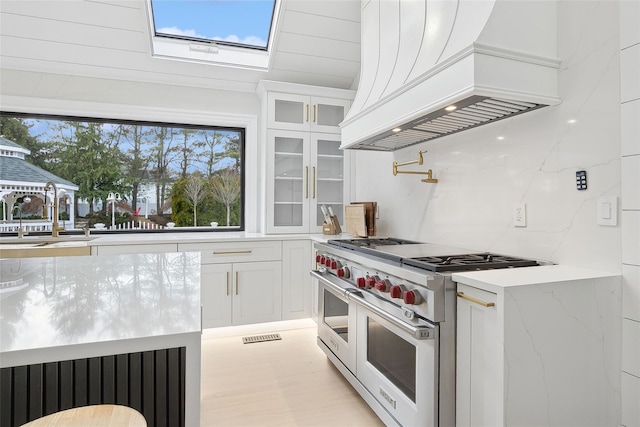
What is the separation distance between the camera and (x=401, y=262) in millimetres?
1845

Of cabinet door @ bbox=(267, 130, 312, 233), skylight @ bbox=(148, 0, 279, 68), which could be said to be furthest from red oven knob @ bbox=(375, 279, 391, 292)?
skylight @ bbox=(148, 0, 279, 68)

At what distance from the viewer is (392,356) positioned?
1855 mm

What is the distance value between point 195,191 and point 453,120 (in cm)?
269

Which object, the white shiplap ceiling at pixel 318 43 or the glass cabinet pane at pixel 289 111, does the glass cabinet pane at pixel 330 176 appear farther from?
the white shiplap ceiling at pixel 318 43

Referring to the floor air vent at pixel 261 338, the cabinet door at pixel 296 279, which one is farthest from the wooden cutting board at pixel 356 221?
the floor air vent at pixel 261 338

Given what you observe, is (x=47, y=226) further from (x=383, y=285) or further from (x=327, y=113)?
(x=383, y=285)

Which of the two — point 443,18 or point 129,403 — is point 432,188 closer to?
point 443,18

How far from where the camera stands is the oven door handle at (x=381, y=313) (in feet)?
5.05

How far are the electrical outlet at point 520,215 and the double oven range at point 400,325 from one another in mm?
194

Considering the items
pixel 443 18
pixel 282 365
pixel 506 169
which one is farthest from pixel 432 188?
pixel 282 365

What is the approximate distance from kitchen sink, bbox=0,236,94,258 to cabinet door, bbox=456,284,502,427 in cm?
275

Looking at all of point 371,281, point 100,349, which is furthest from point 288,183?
point 100,349

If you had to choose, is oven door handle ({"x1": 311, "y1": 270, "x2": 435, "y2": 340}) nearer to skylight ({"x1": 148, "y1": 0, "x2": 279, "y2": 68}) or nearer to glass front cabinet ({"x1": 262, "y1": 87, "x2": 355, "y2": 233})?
glass front cabinet ({"x1": 262, "y1": 87, "x2": 355, "y2": 233})

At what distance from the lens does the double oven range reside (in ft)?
5.07
